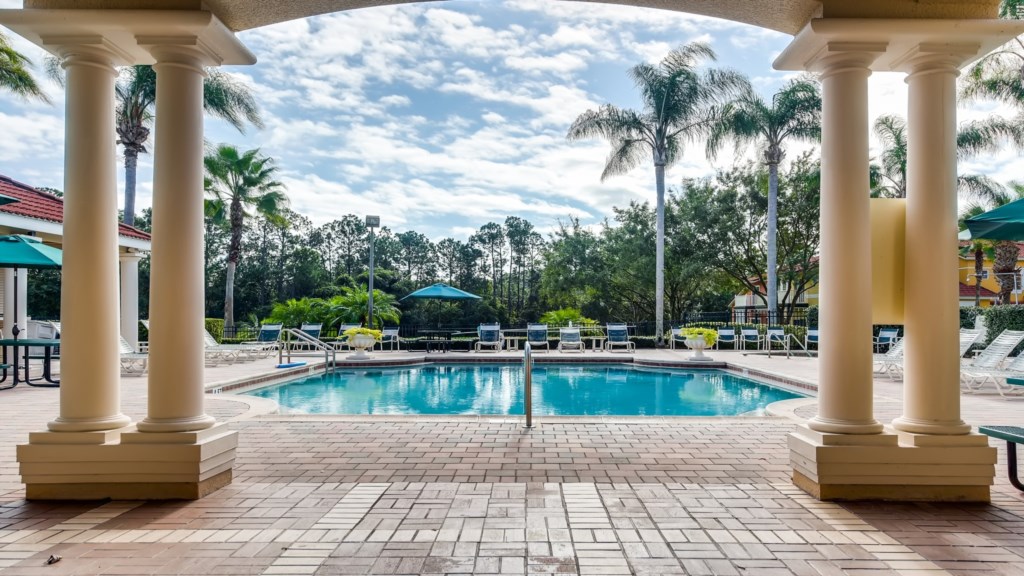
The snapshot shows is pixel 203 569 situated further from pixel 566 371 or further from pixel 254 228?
pixel 254 228

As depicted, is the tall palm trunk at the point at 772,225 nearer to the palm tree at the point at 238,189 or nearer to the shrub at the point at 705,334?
the shrub at the point at 705,334

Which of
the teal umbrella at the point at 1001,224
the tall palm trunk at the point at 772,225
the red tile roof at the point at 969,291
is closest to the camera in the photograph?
the teal umbrella at the point at 1001,224

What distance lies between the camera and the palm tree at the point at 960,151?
18.3 meters

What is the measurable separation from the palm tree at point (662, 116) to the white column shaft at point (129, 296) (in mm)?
13462

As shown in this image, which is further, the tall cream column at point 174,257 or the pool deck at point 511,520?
the tall cream column at point 174,257

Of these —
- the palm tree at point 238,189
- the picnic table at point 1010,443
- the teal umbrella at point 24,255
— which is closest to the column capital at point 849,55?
the picnic table at point 1010,443

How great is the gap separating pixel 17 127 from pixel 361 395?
11.6 metres

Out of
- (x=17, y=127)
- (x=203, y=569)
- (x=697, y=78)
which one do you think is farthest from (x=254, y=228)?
(x=203, y=569)

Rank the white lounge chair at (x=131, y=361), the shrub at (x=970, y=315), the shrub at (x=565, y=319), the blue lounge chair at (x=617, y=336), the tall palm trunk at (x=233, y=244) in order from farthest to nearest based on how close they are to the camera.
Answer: the shrub at (x=565, y=319)
the tall palm trunk at (x=233, y=244)
the blue lounge chair at (x=617, y=336)
the shrub at (x=970, y=315)
the white lounge chair at (x=131, y=361)

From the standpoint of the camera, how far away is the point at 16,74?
41.5ft

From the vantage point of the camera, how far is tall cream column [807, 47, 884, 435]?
11.2ft

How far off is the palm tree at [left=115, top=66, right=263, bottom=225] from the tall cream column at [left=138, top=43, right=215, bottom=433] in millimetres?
15882

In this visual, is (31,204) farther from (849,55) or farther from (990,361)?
(990,361)

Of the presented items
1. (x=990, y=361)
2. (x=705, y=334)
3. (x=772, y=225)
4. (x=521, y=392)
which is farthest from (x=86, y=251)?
(x=772, y=225)
